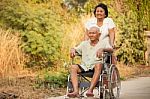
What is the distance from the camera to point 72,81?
7.33 metres

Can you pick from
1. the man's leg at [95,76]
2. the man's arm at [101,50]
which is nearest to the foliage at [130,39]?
the man's arm at [101,50]

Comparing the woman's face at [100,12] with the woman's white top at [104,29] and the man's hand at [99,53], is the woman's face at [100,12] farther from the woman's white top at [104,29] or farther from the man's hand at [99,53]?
the man's hand at [99,53]

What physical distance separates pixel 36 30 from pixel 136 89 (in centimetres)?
372

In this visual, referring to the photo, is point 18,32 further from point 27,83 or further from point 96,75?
point 96,75

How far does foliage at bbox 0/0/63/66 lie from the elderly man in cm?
461

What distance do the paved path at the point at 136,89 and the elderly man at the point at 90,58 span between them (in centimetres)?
131

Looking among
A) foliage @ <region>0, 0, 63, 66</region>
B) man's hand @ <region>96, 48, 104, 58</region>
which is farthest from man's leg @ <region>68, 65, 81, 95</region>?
foliage @ <region>0, 0, 63, 66</region>

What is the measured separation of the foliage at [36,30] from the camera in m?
12.3

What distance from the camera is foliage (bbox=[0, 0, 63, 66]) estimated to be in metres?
12.3

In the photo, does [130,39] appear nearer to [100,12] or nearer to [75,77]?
[100,12]

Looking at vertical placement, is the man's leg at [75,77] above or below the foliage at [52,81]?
above

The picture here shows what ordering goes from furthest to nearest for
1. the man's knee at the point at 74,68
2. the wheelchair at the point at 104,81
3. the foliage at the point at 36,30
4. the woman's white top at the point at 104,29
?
the foliage at the point at 36,30 → the woman's white top at the point at 104,29 → the man's knee at the point at 74,68 → the wheelchair at the point at 104,81

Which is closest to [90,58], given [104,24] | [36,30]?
[104,24]

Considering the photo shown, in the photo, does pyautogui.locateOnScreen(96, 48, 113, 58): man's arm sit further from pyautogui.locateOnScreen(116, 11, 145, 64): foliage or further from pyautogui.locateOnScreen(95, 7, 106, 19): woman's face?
pyautogui.locateOnScreen(116, 11, 145, 64): foliage
